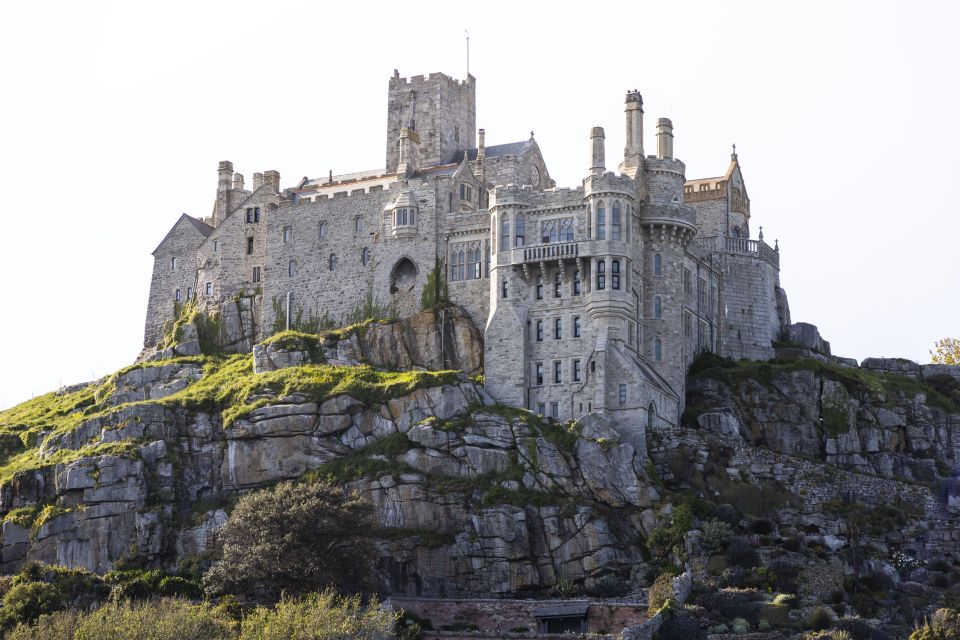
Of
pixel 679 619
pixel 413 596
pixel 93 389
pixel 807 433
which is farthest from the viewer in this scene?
pixel 93 389

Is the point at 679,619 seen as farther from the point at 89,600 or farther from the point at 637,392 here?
the point at 89,600

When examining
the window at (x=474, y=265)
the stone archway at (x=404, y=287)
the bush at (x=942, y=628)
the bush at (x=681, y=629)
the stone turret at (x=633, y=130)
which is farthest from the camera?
the stone archway at (x=404, y=287)

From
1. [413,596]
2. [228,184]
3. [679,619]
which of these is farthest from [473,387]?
[228,184]

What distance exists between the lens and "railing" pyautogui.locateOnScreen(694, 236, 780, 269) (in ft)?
466


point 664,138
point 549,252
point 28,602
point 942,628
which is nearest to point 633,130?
point 664,138

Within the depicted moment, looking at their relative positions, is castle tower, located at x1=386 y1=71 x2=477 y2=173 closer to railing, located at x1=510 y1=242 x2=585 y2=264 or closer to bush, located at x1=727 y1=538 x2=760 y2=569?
railing, located at x1=510 y1=242 x2=585 y2=264

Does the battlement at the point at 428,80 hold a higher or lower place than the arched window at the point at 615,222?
higher

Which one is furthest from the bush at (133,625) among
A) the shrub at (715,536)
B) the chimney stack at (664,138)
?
the chimney stack at (664,138)

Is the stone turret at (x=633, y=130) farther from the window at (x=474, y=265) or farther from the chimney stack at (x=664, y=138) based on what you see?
the window at (x=474, y=265)

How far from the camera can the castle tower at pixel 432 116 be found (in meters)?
147

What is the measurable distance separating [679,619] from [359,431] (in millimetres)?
29571

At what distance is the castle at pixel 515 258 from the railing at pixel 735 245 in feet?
0.35

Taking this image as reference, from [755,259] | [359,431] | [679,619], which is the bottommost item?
[679,619]

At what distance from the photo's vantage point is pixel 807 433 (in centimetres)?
13175
